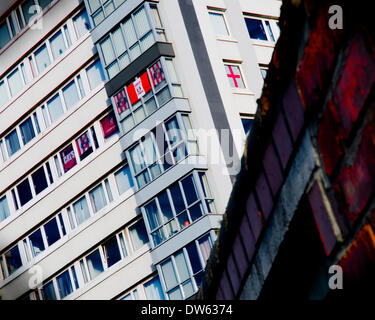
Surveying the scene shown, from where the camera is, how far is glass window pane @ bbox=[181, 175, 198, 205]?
84.3 feet

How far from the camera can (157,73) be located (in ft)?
89.2

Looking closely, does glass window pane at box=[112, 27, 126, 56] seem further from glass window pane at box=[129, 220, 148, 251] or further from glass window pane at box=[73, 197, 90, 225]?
glass window pane at box=[129, 220, 148, 251]

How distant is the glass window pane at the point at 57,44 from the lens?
3086 centimetres

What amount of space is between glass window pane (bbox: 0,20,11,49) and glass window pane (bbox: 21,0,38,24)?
1.37 m

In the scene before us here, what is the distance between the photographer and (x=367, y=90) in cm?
124

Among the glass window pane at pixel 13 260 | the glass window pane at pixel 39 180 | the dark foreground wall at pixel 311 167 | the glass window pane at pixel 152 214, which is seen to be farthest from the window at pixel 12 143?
the dark foreground wall at pixel 311 167

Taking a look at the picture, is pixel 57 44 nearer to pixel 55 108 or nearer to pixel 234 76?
pixel 55 108

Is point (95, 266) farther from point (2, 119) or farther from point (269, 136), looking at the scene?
point (269, 136)

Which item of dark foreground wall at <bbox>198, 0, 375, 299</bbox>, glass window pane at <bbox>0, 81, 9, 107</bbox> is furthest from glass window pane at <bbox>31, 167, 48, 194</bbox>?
dark foreground wall at <bbox>198, 0, 375, 299</bbox>

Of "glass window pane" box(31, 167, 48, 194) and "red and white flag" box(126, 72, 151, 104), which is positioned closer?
"red and white flag" box(126, 72, 151, 104)

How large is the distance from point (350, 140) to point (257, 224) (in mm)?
1019

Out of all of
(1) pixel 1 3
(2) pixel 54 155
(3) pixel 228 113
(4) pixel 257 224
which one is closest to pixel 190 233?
(3) pixel 228 113

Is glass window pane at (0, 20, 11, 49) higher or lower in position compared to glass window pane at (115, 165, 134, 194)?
higher

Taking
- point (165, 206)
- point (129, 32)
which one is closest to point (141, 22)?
point (129, 32)
